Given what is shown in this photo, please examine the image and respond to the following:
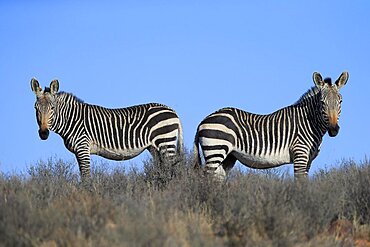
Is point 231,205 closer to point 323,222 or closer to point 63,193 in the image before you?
point 323,222

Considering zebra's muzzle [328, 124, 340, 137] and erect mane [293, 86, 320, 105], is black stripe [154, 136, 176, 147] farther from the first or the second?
zebra's muzzle [328, 124, 340, 137]

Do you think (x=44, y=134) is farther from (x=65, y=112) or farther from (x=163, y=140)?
(x=163, y=140)

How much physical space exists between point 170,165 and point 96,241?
24.6ft

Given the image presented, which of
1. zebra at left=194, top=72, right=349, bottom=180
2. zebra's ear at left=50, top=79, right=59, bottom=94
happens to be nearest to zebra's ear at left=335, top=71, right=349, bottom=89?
zebra at left=194, top=72, right=349, bottom=180

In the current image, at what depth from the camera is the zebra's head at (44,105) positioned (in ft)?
48.6

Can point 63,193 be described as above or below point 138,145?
below

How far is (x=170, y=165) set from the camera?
45.7 feet

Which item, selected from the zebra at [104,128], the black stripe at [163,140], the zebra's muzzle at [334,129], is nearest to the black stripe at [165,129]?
Result: the zebra at [104,128]

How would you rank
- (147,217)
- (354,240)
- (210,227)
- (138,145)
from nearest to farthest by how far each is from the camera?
(147,217)
(210,227)
(354,240)
(138,145)

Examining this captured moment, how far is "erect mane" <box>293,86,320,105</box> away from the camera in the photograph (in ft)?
45.9

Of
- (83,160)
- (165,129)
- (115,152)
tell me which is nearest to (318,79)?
(165,129)

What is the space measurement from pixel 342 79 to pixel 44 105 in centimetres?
652

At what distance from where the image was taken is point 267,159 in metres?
13.6

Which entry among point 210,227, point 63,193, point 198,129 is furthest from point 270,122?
point 210,227
